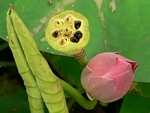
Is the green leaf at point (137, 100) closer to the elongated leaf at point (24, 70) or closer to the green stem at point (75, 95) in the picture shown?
the green stem at point (75, 95)

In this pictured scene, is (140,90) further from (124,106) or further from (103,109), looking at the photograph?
(103,109)

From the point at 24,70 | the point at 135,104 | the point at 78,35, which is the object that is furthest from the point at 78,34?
the point at 135,104

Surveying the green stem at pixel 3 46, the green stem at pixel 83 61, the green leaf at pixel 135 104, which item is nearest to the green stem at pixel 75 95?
the green stem at pixel 83 61

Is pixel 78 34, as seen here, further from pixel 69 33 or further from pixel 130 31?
pixel 130 31

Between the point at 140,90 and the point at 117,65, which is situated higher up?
the point at 117,65

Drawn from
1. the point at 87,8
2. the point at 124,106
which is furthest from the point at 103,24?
the point at 124,106

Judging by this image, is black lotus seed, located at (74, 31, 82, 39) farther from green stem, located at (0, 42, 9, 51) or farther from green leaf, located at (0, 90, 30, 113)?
green stem, located at (0, 42, 9, 51)
